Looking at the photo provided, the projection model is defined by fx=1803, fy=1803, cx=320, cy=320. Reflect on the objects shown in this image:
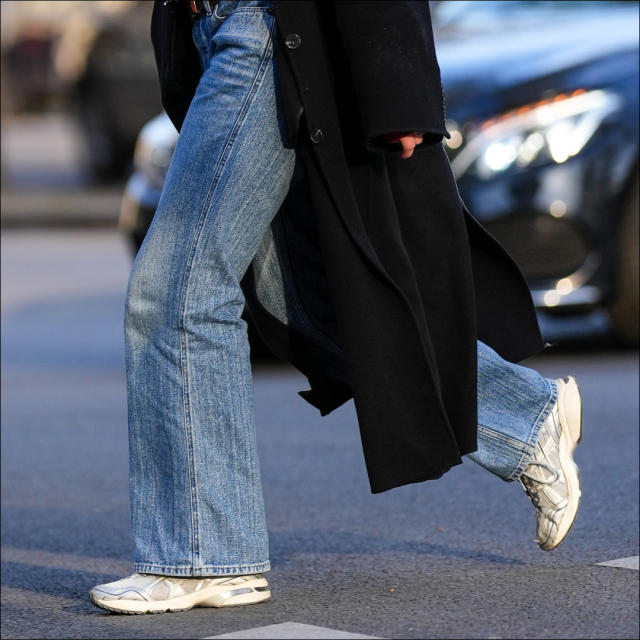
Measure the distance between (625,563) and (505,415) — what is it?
0.44 m

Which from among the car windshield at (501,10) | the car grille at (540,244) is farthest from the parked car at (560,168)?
the car windshield at (501,10)

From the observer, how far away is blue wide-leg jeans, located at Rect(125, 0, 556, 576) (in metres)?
3.39

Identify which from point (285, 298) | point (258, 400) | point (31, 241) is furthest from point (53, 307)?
point (285, 298)

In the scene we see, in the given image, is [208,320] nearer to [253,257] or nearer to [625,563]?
[253,257]

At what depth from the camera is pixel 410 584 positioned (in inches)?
147

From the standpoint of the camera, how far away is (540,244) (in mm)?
6750

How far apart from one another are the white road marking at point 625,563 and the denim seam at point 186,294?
36.6 inches

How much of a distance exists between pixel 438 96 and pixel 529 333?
672 millimetres

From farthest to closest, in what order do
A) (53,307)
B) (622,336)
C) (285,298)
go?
(53,307) → (622,336) → (285,298)

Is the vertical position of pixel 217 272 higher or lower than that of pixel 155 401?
higher

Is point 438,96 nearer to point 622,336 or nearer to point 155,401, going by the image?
point 155,401

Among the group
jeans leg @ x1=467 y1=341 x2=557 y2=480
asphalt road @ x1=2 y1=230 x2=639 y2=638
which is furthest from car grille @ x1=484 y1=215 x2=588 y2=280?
jeans leg @ x1=467 y1=341 x2=557 y2=480

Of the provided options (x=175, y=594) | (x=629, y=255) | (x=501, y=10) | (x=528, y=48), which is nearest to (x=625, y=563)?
(x=175, y=594)

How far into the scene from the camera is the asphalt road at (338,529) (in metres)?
3.43
